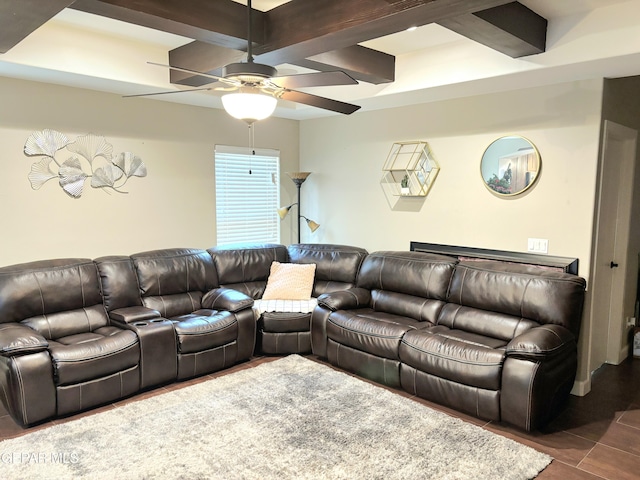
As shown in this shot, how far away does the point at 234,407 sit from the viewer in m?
3.34

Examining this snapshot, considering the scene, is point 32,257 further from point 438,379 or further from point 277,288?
point 438,379

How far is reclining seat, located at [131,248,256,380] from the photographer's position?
12.6 feet

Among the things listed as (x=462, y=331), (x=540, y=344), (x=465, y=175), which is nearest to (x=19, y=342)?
(x=462, y=331)

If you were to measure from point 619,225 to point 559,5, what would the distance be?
216 cm

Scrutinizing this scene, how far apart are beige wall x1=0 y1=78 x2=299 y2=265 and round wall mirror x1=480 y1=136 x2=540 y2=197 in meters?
2.66

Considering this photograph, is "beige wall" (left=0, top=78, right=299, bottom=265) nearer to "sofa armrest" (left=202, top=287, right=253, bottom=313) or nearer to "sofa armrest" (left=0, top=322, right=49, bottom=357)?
"sofa armrest" (left=202, top=287, right=253, bottom=313)

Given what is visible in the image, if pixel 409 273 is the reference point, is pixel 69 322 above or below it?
below

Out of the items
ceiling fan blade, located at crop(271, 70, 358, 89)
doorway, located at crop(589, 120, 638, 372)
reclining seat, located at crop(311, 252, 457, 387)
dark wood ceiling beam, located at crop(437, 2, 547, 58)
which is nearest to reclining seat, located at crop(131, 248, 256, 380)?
reclining seat, located at crop(311, 252, 457, 387)

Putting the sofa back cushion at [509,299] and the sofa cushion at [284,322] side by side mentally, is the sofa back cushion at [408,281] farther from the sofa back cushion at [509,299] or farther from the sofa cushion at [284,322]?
the sofa cushion at [284,322]

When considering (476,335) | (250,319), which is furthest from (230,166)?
(476,335)

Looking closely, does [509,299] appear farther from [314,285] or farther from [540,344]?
[314,285]

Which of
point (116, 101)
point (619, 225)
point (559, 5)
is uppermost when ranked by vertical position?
point (559, 5)

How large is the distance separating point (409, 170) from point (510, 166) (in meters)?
1.03

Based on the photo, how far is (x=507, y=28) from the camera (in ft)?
9.16
